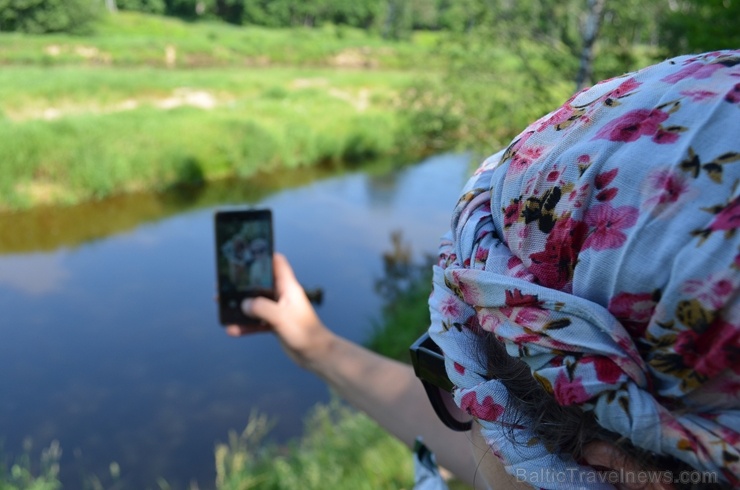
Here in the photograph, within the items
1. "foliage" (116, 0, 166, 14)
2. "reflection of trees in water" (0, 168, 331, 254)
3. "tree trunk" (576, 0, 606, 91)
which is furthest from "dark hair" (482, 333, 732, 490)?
"foliage" (116, 0, 166, 14)

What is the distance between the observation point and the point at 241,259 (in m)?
1.93

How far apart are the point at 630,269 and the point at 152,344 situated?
20.8 feet

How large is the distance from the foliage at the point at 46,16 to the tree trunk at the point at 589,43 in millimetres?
27770

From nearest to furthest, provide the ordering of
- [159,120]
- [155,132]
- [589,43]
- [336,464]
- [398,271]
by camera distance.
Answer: [336,464]
[589,43]
[398,271]
[155,132]
[159,120]

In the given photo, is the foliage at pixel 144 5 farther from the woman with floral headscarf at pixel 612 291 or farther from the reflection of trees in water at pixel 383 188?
the woman with floral headscarf at pixel 612 291

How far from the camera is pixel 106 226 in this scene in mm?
8781

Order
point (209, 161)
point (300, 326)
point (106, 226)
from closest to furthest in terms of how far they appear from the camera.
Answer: point (300, 326), point (106, 226), point (209, 161)

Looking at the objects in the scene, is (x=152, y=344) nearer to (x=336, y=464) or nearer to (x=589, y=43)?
(x=336, y=464)

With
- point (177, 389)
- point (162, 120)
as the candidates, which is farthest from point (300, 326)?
point (162, 120)

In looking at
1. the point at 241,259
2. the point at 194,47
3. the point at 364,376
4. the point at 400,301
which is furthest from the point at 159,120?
the point at 194,47

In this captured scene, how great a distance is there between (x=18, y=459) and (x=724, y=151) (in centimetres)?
530

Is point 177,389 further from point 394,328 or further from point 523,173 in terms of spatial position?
point 523,173

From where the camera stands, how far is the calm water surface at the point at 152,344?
201 inches

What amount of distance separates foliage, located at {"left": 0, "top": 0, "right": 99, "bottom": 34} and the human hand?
101 feet
